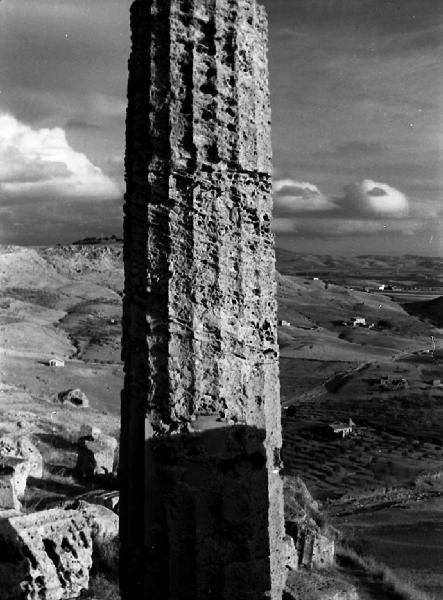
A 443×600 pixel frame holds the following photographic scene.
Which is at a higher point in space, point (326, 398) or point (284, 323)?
point (284, 323)

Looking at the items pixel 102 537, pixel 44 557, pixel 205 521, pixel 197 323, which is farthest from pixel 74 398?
pixel 197 323

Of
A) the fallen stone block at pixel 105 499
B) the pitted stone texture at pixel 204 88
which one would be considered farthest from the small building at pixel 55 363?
the pitted stone texture at pixel 204 88

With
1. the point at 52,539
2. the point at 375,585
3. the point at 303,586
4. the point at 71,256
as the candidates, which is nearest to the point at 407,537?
the point at 375,585

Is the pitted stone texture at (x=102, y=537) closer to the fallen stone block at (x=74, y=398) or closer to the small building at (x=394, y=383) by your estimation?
the fallen stone block at (x=74, y=398)

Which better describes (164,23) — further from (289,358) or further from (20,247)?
(20,247)

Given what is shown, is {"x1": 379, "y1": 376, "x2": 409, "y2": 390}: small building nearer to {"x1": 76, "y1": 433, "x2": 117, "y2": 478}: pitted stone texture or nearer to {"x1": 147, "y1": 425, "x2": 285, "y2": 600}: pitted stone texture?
{"x1": 76, "y1": 433, "x2": 117, "y2": 478}: pitted stone texture

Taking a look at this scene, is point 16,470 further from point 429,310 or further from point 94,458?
point 429,310
